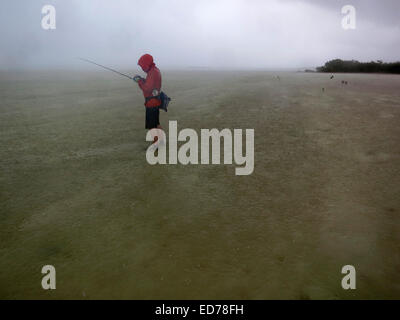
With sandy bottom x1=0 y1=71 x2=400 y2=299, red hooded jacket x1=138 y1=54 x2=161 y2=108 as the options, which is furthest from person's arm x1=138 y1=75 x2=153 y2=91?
sandy bottom x1=0 y1=71 x2=400 y2=299

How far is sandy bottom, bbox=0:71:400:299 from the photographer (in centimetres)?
189

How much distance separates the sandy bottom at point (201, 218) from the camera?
6.19 ft

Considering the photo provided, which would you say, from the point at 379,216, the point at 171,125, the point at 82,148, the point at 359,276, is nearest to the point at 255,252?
the point at 359,276

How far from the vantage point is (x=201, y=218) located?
102 inches

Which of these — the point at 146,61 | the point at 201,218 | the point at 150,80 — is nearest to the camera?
the point at 201,218

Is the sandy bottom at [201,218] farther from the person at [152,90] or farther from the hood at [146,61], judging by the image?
the hood at [146,61]

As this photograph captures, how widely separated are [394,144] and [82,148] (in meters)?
4.65

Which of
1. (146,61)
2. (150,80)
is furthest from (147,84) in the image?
(146,61)

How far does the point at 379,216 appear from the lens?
258cm

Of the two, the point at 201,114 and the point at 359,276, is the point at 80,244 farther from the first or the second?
the point at 201,114

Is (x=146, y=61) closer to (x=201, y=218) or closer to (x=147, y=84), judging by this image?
(x=147, y=84)

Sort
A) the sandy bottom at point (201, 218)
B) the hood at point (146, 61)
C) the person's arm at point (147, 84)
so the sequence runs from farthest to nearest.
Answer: the person's arm at point (147, 84), the hood at point (146, 61), the sandy bottom at point (201, 218)

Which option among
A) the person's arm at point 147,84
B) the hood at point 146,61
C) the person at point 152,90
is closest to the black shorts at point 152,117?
the person at point 152,90
